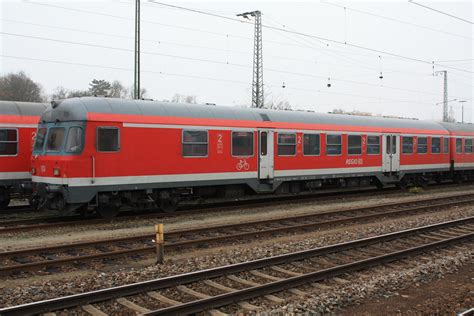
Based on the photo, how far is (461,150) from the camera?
84.8 feet

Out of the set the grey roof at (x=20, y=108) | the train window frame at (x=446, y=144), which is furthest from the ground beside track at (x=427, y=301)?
the train window frame at (x=446, y=144)

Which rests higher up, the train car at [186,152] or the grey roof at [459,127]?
the grey roof at [459,127]

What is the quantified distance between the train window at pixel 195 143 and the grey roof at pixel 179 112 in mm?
573

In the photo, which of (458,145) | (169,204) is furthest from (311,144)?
(458,145)

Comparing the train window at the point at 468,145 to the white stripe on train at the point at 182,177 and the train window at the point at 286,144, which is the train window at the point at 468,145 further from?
the train window at the point at 286,144

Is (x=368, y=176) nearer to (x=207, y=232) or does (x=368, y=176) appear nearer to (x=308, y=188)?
(x=308, y=188)

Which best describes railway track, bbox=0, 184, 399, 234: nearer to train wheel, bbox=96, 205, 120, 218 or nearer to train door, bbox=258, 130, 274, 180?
train wheel, bbox=96, 205, 120, 218

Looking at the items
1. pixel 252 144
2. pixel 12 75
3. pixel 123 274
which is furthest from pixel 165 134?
pixel 12 75

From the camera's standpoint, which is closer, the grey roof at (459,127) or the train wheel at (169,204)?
the train wheel at (169,204)

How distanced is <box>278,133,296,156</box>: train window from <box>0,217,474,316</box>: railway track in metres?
7.19

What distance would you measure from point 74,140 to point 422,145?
17.3 m

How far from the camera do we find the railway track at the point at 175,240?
27.7 feet

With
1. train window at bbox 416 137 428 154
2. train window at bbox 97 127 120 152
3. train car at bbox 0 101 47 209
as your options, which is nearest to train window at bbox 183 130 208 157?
train window at bbox 97 127 120 152

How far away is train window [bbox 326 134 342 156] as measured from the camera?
18594 mm
